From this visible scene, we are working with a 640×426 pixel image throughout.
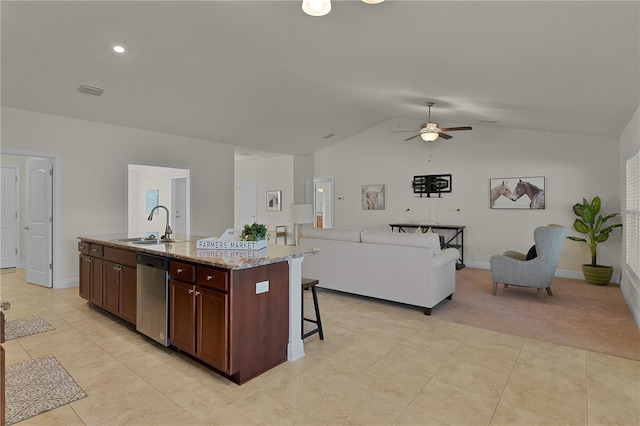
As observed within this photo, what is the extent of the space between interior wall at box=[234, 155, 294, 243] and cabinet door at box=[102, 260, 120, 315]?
21.0ft

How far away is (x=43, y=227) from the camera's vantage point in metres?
5.39

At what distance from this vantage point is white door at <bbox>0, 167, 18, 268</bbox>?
22.4 feet

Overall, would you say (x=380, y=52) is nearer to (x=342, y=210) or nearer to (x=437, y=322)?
(x=437, y=322)

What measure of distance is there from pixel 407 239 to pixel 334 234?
106cm

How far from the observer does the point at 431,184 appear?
781 centimetres

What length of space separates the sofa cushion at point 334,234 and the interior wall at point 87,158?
3.28 meters

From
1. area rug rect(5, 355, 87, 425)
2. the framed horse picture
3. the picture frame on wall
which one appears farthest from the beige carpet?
the picture frame on wall

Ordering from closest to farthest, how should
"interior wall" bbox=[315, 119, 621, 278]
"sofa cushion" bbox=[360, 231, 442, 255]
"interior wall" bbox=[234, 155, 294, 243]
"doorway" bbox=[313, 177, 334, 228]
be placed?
"sofa cushion" bbox=[360, 231, 442, 255], "interior wall" bbox=[315, 119, 621, 278], "doorway" bbox=[313, 177, 334, 228], "interior wall" bbox=[234, 155, 294, 243]

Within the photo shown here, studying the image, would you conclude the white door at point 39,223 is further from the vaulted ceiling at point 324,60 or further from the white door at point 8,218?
the white door at point 8,218

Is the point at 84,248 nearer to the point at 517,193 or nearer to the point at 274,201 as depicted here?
the point at 274,201

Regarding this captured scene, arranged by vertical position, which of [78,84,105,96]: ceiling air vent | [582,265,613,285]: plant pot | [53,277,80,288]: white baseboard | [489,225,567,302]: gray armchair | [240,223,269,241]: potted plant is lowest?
[53,277,80,288]: white baseboard

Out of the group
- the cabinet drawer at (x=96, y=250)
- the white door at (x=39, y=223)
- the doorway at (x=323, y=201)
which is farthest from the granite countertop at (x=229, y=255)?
the doorway at (x=323, y=201)

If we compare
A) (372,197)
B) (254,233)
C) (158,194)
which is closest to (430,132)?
(372,197)

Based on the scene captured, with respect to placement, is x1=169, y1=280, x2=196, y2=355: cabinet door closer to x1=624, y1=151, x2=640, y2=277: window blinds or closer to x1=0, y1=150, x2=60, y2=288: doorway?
x1=0, y1=150, x2=60, y2=288: doorway
